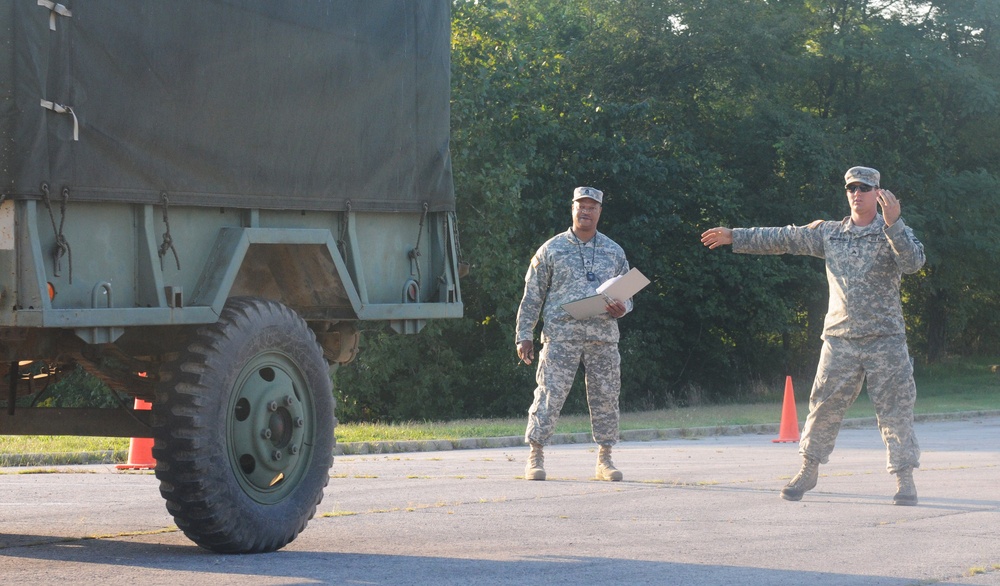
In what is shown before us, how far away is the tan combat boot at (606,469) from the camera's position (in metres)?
11.0

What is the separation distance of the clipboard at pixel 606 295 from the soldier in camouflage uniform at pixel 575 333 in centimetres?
14

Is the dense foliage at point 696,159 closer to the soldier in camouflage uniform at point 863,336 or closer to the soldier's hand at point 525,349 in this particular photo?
the soldier's hand at point 525,349

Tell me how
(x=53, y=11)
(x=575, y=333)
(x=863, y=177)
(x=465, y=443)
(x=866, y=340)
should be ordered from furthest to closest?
1. (x=465, y=443)
2. (x=575, y=333)
3. (x=866, y=340)
4. (x=863, y=177)
5. (x=53, y=11)

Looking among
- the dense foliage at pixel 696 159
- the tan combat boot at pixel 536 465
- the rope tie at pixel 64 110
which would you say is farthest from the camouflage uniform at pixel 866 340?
the dense foliage at pixel 696 159

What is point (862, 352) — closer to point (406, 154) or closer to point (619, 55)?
point (406, 154)

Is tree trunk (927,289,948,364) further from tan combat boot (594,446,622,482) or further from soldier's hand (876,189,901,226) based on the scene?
soldier's hand (876,189,901,226)

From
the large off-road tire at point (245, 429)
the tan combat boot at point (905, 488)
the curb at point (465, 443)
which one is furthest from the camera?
the curb at point (465, 443)

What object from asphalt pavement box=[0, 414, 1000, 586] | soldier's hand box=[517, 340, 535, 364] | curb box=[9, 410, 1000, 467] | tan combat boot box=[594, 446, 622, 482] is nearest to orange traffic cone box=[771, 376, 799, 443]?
curb box=[9, 410, 1000, 467]

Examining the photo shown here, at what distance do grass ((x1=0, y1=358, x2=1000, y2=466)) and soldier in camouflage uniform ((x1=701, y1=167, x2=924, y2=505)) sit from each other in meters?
7.55

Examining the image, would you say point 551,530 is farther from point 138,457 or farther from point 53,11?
point 138,457

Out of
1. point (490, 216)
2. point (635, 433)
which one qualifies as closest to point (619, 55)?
→ point (490, 216)

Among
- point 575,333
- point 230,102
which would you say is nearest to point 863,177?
point 575,333

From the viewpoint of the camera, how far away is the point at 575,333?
36.1 ft

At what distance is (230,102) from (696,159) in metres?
27.8
